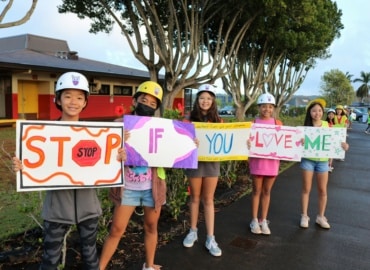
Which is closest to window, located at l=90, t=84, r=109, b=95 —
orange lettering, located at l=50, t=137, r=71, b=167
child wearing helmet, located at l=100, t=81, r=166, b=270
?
child wearing helmet, located at l=100, t=81, r=166, b=270

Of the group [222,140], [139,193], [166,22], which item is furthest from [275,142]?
[166,22]

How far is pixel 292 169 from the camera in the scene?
33.4 ft

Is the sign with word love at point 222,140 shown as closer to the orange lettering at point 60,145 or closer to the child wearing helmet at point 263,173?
the child wearing helmet at point 263,173

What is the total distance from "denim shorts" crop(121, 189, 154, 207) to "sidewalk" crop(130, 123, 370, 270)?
2.79 ft

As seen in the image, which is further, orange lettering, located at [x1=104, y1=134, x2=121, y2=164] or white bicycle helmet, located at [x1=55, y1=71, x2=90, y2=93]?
orange lettering, located at [x1=104, y1=134, x2=121, y2=164]

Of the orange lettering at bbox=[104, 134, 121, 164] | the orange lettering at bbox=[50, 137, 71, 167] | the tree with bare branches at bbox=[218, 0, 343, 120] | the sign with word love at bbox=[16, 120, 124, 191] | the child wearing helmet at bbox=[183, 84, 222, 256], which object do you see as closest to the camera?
the sign with word love at bbox=[16, 120, 124, 191]

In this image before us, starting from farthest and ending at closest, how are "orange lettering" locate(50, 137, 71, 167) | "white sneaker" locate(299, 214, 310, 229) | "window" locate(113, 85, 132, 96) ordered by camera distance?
"window" locate(113, 85, 132, 96)
"white sneaker" locate(299, 214, 310, 229)
"orange lettering" locate(50, 137, 71, 167)

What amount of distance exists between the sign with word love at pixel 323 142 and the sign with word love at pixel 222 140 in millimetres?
1081

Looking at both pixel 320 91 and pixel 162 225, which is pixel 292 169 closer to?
pixel 162 225

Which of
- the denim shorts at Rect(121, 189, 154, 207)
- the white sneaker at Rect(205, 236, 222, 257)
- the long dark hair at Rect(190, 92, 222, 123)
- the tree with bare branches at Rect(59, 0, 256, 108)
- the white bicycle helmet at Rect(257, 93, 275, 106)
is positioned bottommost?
the white sneaker at Rect(205, 236, 222, 257)

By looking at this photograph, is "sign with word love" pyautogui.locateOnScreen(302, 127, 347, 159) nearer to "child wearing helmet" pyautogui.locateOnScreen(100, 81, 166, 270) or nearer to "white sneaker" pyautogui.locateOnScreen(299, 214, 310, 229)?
"white sneaker" pyautogui.locateOnScreen(299, 214, 310, 229)

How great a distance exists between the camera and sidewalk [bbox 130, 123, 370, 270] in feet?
12.9

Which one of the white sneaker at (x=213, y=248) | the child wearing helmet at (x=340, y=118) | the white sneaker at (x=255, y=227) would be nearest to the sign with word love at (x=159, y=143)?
the white sneaker at (x=213, y=248)

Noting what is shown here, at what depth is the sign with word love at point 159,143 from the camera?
332 centimetres
